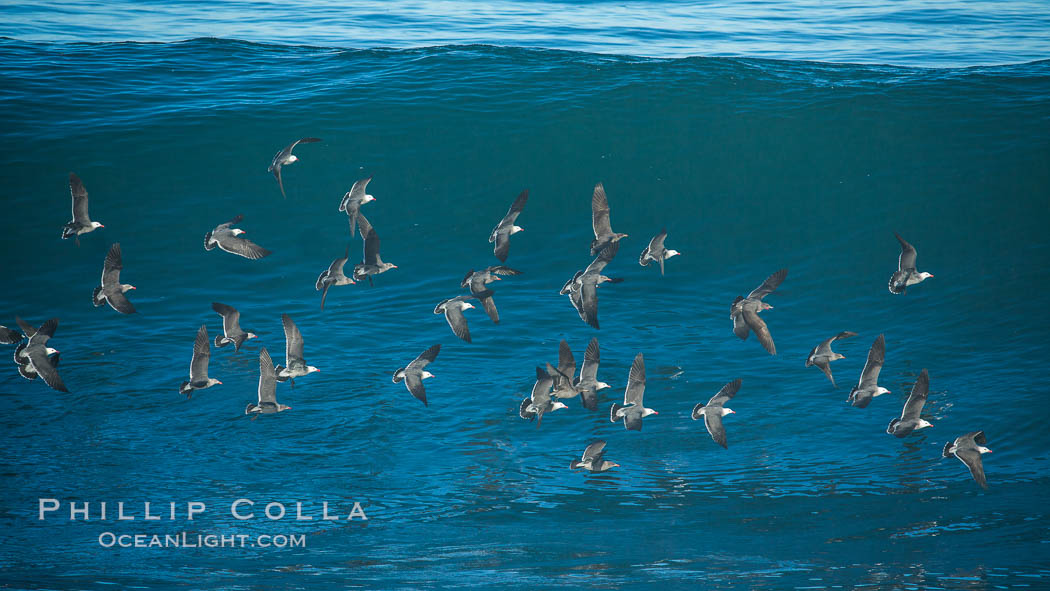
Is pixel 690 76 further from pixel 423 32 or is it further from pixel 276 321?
pixel 276 321

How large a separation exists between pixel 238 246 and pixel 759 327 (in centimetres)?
783

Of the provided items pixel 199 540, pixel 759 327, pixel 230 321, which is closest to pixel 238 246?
pixel 230 321

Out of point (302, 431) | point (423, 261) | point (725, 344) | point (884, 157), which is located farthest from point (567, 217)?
point (302, 431)

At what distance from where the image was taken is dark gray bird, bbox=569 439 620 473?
36.9ft

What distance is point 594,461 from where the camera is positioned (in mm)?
11359

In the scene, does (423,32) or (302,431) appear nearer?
(302,431)

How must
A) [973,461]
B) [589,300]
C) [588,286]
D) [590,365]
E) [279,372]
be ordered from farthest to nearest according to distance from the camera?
[589,300] < [588,286] < [279,372] < [590,365] < [973,461]

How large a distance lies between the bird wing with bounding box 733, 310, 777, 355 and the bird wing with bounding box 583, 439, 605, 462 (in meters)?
3.37

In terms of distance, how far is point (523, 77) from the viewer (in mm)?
24703

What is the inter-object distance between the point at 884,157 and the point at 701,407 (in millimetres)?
12210

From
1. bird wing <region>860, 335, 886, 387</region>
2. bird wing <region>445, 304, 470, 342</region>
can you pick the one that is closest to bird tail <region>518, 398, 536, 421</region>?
bird wing <region>445, 304, 470, 342</region>

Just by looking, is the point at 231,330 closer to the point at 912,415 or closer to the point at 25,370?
the point at 25,370

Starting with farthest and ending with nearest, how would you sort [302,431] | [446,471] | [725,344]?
1. [725,344]
2. [302,431]
3. [446,471]

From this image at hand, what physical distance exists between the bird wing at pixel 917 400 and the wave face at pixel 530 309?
647mm
